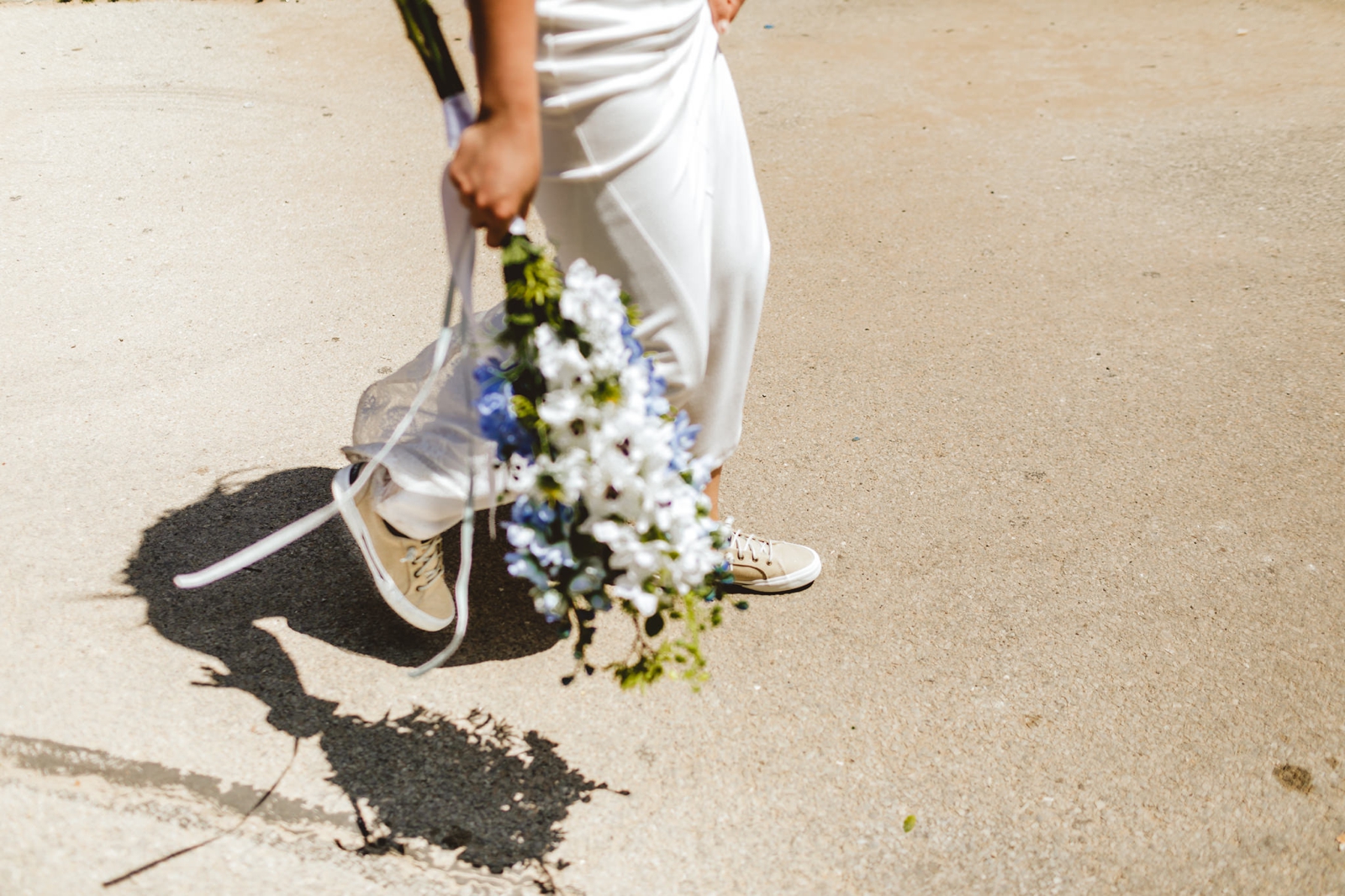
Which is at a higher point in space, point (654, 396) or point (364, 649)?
point (654, 396)

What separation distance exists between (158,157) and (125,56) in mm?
1534

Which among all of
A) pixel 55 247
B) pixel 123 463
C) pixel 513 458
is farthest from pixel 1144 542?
pixel 55 247

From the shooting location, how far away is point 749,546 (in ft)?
8.39

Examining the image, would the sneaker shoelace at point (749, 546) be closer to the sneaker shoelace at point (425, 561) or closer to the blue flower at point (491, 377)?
the sneaker shoelace at point (425, 561)

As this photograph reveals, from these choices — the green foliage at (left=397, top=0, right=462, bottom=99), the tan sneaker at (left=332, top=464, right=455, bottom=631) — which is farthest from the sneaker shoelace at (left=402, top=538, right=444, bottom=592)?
the green foliage at (left=397, top=0, right=462, bottom=99)

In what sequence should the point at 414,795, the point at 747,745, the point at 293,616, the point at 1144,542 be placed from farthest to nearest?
the point at 1144,542
the point at 293,616
the point at 747,745
the point at 414,795

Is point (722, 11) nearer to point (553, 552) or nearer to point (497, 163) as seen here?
point (497, 163)

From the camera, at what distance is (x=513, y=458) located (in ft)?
5.49

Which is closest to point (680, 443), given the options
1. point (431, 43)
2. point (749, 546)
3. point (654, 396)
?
point (654, 396)

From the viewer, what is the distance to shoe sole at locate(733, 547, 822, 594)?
255cm

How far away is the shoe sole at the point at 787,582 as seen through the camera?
8.38 ft

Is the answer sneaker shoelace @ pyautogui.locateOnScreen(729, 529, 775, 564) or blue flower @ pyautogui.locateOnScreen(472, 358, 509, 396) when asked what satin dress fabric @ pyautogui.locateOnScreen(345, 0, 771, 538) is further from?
sneaker shoelace @ pyautogui.locateOnScreen(729, 529, 775, 564)

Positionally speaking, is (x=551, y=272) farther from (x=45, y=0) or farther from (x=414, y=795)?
(x=45, y=0)

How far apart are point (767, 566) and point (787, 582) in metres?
0.06
